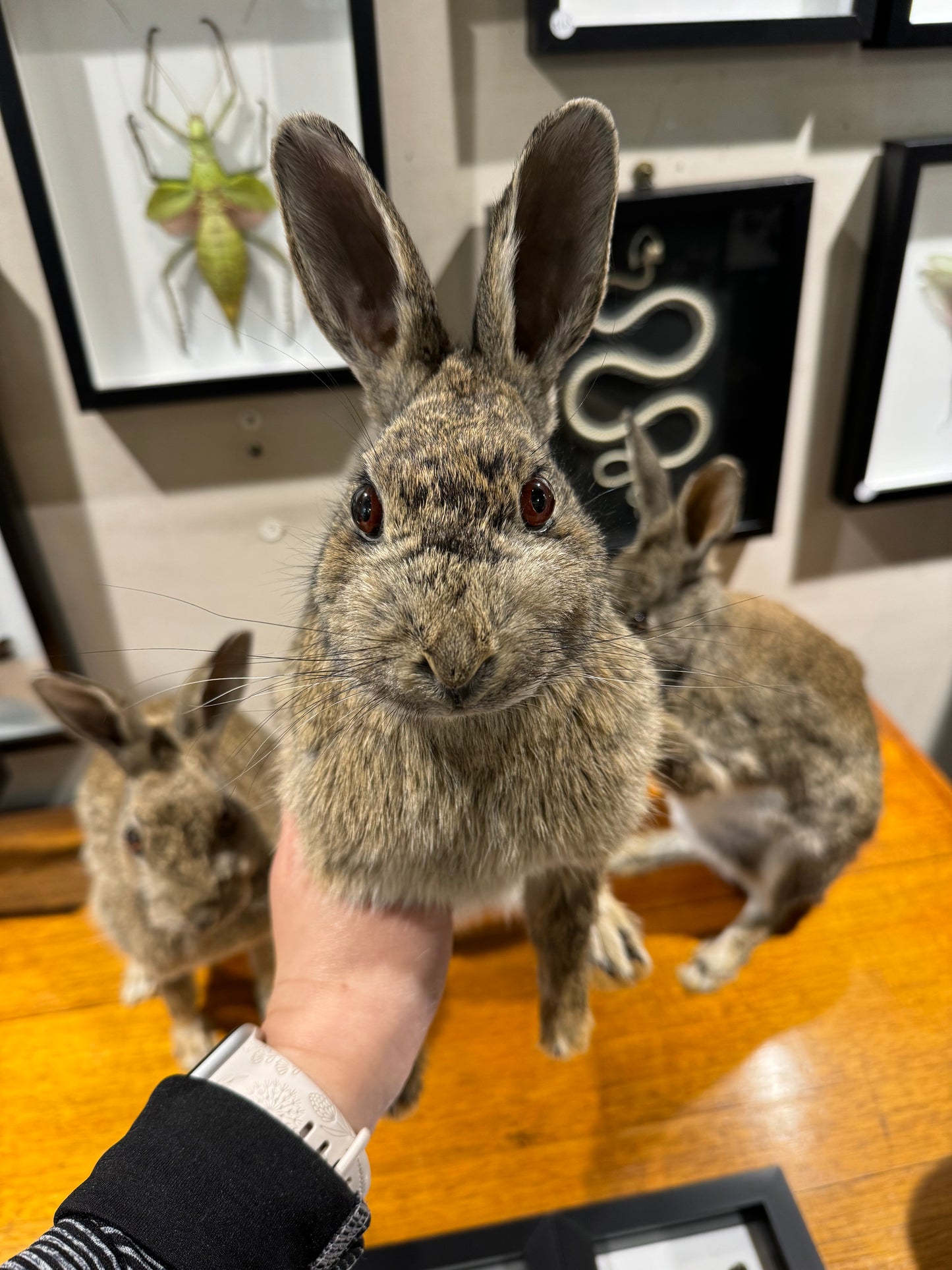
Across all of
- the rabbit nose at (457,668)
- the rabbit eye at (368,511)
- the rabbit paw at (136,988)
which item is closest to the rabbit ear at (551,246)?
the rabbit eye at (368,511)

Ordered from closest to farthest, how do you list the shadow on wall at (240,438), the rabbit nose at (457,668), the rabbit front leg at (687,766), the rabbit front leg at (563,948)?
the rabbit nose at (457,668) < the rabbit front leg at (563,948) < the rabbit front leg at (687,766) < the shadow on wall at (240,438)

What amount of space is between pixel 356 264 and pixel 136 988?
89 cm

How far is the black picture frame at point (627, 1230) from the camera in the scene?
0.75m

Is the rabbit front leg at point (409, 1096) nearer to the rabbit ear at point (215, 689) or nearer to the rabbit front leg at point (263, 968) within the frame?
the rabbit front leg at point (263, 968)

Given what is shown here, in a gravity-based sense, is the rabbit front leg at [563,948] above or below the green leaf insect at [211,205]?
below

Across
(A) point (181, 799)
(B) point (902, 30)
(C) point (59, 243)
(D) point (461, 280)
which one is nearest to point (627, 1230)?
(A) point (181, 799)

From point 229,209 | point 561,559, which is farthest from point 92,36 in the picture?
point 561,559

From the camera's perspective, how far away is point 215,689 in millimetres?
840

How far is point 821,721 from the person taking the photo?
3.09 ft

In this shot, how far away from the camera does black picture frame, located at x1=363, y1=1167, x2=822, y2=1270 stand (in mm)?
746

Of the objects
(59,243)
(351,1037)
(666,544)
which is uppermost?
(59,243)

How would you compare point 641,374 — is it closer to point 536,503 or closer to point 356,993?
point 536,503

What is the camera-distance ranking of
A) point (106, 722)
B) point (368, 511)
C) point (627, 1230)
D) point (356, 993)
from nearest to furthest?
point (368, 511) < point (356, 993) < point (627, 1230) < point (106, 722)

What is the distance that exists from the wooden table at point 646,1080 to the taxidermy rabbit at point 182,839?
0.12 meters
